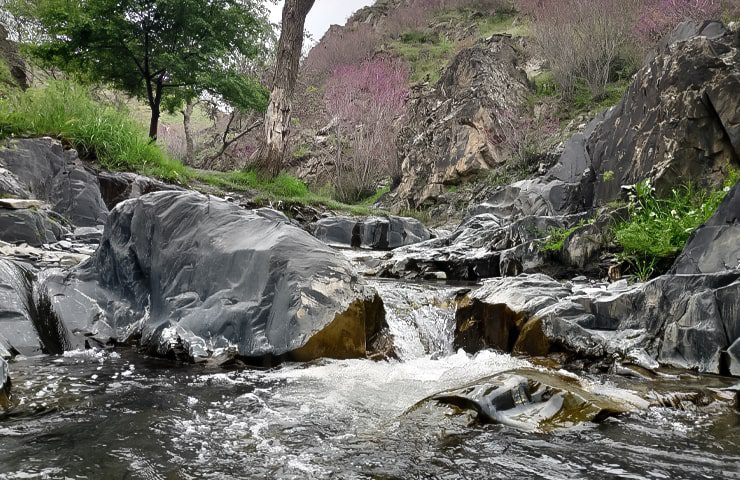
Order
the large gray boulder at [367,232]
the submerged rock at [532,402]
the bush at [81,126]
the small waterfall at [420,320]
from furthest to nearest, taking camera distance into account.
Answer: the large gray boulder at [367,232], the bush at [81,126], the small waterfall at [420,320], the submerged rock at [532,402]

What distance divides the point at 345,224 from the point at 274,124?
2908 mm

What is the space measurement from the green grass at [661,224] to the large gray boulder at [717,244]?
33 centimetres

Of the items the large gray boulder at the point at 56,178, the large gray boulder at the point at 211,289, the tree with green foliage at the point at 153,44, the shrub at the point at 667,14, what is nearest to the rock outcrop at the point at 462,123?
the shrub at the point at 667,14

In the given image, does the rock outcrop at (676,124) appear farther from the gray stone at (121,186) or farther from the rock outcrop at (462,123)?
the rock outcrop at (462,123)

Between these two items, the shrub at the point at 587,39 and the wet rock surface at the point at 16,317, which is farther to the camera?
the shrub at the point at 587,39

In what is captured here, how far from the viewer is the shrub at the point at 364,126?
62.3 feet

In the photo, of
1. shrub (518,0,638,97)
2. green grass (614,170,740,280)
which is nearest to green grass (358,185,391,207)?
shrub (518,0,638,97)

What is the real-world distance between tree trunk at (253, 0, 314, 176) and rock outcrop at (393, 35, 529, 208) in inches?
237

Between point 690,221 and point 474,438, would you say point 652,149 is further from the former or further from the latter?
point 474,438

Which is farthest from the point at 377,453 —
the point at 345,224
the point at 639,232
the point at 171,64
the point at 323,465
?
the point at 171,64

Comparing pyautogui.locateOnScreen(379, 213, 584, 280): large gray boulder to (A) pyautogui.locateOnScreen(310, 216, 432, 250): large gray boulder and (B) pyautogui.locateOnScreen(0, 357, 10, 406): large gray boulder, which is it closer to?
(A) pyautogui.locateOnScreen(310, 216, 432, 250): large gray boulder

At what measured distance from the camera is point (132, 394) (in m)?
2.84

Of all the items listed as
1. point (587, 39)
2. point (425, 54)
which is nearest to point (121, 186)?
point (587, 39)

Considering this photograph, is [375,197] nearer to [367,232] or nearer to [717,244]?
[367,232]
